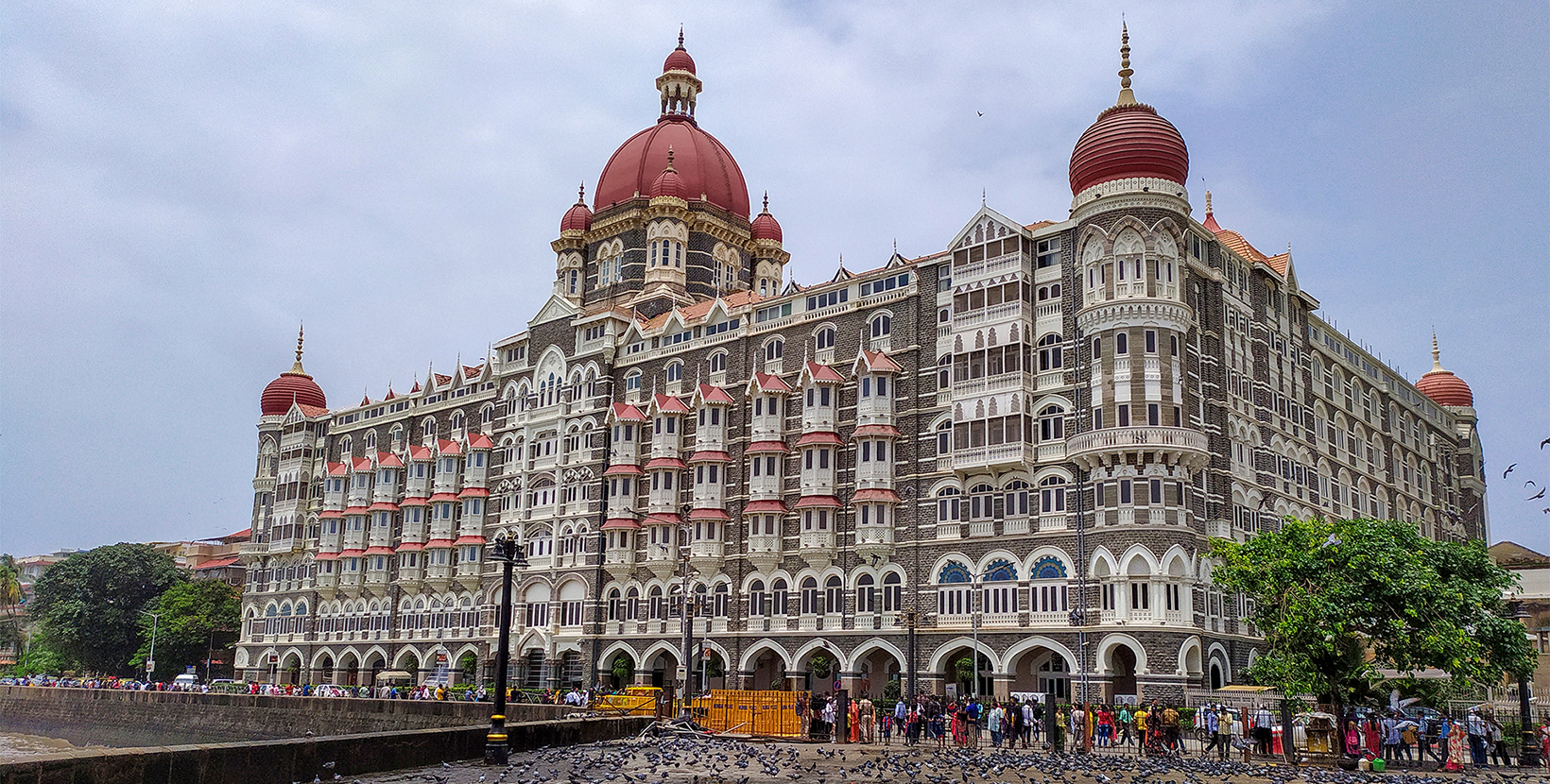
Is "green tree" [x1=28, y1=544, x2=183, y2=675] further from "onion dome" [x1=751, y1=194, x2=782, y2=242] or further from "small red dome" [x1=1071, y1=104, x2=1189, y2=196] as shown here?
"small red dome" [x1=1071, y1=104, x2=1189, y2=196]

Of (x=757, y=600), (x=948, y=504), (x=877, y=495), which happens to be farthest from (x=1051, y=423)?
(x=757, y=600)

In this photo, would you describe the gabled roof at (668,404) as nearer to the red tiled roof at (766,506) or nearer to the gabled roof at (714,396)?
the gabled roof at (714,396)

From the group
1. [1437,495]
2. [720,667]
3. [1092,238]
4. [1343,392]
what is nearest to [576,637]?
[720,667]

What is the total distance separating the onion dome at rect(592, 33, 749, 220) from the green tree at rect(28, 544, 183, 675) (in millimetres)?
46304

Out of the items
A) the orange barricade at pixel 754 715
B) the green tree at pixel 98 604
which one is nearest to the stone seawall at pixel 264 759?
the orange barricade at pixel 754 715

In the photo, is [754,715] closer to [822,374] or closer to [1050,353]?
[822,374]

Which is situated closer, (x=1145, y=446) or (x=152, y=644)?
(x=1145, y=446)

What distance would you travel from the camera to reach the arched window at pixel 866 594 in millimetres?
52156

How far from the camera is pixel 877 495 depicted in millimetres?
51844

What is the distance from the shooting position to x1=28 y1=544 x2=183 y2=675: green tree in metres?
89.5

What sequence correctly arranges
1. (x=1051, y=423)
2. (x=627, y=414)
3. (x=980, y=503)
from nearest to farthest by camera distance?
(x=1051, y=423) → (x=980, y=503) → (x=627, y=414)

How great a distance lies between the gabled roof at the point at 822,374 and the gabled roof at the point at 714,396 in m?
4.96

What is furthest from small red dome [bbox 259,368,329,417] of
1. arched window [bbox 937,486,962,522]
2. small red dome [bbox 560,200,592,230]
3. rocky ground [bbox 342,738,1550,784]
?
rocky ground [bbox 342,738,1550,784]

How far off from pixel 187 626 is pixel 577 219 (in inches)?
1639
